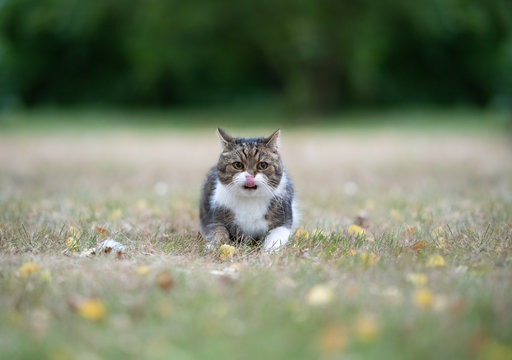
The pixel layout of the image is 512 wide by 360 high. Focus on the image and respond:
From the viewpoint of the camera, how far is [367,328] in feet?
6.53

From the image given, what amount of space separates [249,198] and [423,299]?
147cm

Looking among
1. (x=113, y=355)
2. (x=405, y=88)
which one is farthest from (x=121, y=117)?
(x=113, y=355)

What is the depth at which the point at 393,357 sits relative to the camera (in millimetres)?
1852

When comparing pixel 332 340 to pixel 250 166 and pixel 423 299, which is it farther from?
pixel 250 166

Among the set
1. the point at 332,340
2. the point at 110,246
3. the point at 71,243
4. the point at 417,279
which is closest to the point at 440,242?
the point at 417,279

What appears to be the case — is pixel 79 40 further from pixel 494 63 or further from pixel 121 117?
pixel 494 63

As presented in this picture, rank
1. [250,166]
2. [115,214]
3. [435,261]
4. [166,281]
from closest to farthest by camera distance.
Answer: [166,281], [435,261], [250,166], [115,214]

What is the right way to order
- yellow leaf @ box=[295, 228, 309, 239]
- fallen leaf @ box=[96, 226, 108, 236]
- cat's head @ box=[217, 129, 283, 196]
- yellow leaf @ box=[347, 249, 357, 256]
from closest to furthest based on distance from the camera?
yellow leaf @ box=[347, 249, 357, 256]
cat's head @ box=[217, 129, 283, 196]
yellow leaf @ box=[295, 228, 309, 239]
fallen leaf @ box=[96, 226, 108, 236]

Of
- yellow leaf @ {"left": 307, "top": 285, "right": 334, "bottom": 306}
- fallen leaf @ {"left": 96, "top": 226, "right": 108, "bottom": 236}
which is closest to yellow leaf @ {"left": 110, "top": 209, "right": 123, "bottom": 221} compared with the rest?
fallen leaf @ {"left": 96, "top": 226, "right": 108, "bottom": 236}

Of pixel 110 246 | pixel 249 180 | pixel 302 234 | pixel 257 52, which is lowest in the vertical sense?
pixel 110 246

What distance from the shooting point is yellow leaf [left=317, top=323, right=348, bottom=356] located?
189 cm

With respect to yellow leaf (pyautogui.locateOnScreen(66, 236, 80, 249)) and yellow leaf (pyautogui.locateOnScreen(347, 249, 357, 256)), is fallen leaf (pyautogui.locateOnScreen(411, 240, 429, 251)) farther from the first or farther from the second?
yellow leaf (pyautogui.locateOnScreen(66, 236, 80, 249))

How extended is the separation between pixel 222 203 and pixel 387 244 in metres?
1.13

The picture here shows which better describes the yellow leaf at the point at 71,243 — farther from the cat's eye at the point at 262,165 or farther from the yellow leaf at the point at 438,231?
the yellow leaf at the point at 438,231
